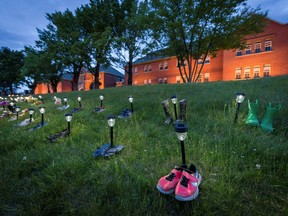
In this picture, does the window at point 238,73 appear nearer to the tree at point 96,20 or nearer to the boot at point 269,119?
the tree at point 96,20

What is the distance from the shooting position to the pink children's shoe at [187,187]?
5.04ft

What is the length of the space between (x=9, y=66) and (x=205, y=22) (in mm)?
43747

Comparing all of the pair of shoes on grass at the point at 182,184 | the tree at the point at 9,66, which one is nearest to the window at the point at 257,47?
the pair of shoes on grass at the point at 182,184

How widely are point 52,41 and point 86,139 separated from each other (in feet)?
79.8

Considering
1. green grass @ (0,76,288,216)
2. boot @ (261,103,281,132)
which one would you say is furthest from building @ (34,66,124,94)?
boot @ (261,103,281,132)

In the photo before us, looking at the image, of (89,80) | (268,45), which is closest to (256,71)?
(268,45)

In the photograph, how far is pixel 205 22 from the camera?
15.0m

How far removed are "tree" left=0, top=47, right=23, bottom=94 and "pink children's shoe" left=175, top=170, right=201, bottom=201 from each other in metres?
46.7

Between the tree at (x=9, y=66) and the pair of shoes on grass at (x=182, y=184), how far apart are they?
1834 inches

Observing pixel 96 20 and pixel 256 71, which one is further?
pixel 256 71

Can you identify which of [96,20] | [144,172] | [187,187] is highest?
[96,20]

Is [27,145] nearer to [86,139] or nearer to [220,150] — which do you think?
[86,139]

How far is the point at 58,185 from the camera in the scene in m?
1.99

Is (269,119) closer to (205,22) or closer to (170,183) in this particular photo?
(170,183)
